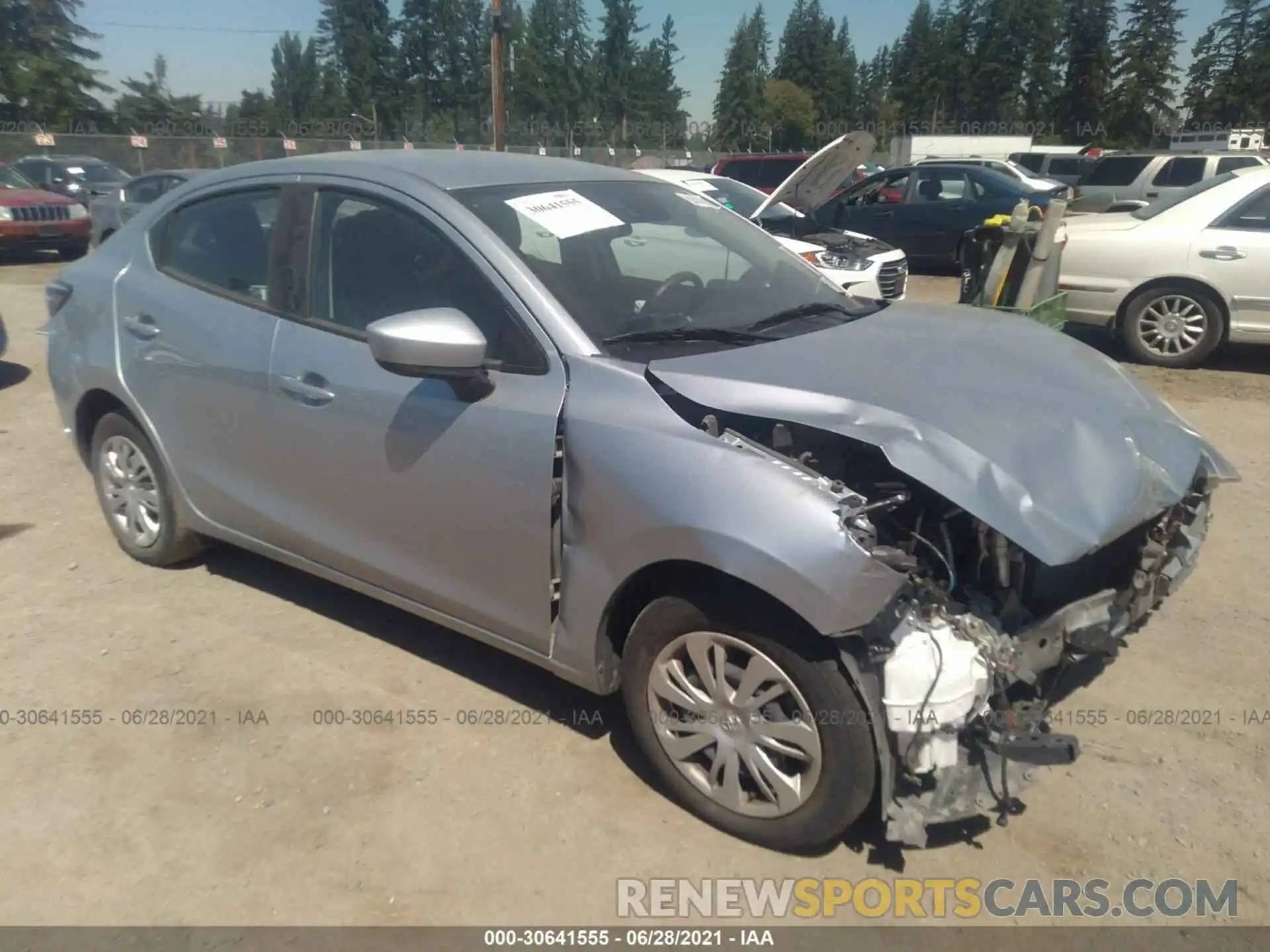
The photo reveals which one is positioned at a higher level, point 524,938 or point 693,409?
point 693,409

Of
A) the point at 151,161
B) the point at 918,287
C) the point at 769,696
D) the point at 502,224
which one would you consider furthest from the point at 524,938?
the point at 151,161

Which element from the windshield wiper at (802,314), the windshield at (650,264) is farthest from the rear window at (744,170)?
the windshield wiper at (802,314)

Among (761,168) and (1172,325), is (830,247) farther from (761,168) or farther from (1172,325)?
(761,168)

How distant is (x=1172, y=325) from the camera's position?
25.8 ft

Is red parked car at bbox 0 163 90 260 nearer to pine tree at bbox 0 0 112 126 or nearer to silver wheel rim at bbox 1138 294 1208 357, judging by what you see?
silver wheel rim at bbox 1138 294 1208 357

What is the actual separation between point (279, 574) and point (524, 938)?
8.14 ft

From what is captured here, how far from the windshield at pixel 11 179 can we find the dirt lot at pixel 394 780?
14.8 metres

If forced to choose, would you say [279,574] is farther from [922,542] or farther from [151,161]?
Answer: [151,161]

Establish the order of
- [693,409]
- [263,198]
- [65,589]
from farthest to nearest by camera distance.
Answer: [65,589] → [263,198] → [693,409]

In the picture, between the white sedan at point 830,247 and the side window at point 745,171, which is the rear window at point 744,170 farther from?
the white sedan at point 830,247

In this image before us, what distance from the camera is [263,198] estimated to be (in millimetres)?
3719

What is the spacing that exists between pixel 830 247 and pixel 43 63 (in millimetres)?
51197

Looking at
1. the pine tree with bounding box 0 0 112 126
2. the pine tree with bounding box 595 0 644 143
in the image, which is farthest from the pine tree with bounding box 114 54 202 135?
the pine tree with bounding box 595 0 644 143

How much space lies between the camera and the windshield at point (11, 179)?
53.1 feet
